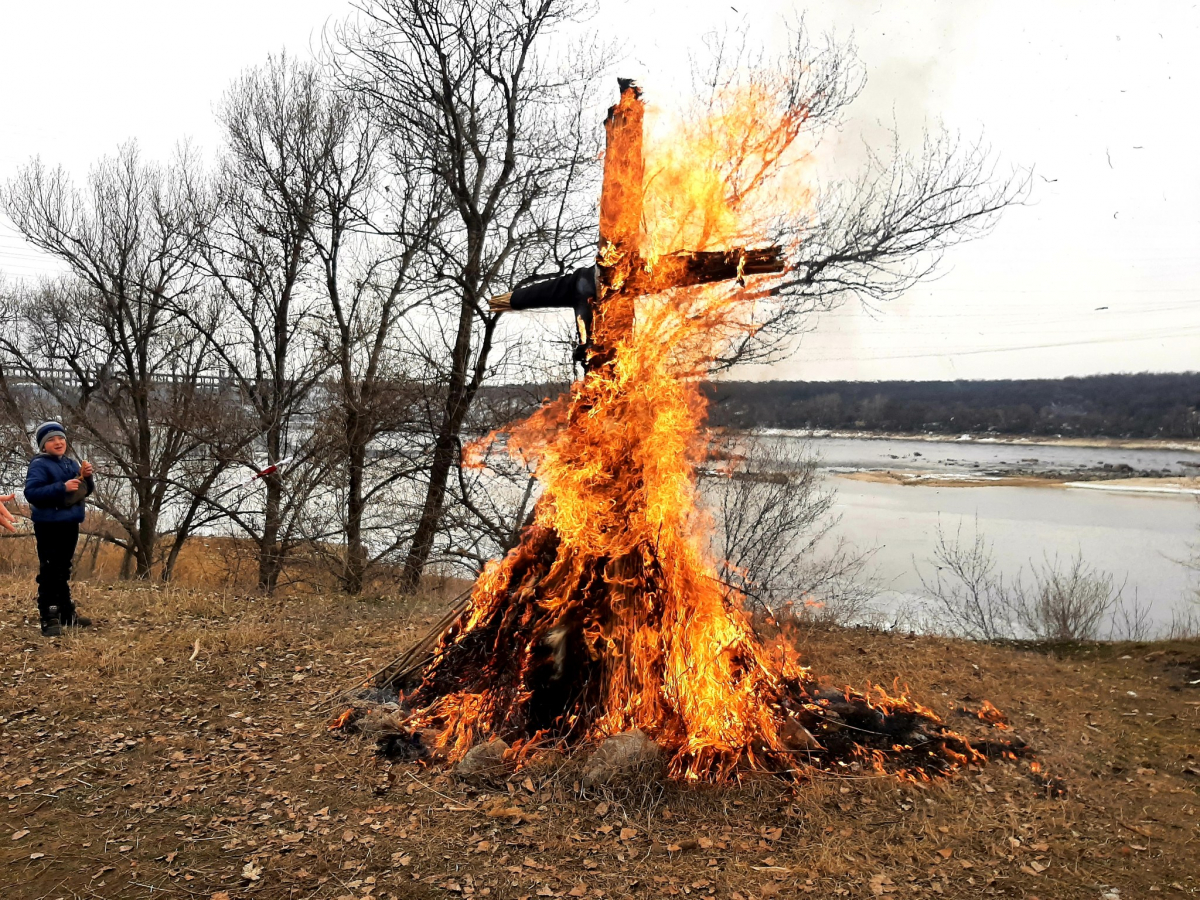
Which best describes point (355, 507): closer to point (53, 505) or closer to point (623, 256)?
point (53, 505)

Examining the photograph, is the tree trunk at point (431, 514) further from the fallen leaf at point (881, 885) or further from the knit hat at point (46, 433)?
the fallen leaf at point (881, 885)

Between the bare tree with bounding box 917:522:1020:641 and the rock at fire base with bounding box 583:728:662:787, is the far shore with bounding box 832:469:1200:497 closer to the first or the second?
the bare tree with bounding box 917:522:1020:641

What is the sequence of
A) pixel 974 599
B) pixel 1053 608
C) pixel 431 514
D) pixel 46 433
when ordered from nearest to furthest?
pixel 46 433 → pixel 1053 608 → pixel 431 514 → pixel 974 599

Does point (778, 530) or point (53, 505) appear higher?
point (53, 505)

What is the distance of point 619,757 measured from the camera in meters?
4.45

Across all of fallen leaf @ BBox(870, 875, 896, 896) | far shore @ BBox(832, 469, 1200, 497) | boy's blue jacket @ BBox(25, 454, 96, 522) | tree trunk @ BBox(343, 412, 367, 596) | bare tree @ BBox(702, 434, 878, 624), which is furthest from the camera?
far shore @ BBox(832, 469, 1200, 497)

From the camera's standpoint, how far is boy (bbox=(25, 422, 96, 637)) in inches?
267

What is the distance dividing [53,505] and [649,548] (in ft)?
19.3

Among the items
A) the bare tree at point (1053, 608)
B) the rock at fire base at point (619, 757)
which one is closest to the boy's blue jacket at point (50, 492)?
the rock at fire base at point (619, 757)

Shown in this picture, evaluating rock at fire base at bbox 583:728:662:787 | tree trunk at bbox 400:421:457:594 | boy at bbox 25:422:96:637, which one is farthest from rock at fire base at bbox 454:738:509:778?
tree trunk at bbox 400:421:457:594

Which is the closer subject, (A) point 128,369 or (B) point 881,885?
(B) point 881,885

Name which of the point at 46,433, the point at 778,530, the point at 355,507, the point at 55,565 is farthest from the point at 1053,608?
the point at 46,433

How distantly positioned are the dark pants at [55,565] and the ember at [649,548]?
14.1ft

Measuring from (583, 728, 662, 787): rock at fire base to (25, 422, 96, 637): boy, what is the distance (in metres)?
5.53
